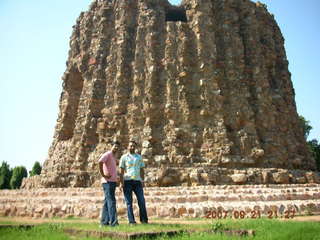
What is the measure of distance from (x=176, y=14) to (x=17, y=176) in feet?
83.4

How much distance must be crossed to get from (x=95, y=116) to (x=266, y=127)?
8.47 m

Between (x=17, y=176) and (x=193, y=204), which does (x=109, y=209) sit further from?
(x=17, y=176)

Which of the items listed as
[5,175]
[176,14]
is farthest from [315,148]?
[5,175]

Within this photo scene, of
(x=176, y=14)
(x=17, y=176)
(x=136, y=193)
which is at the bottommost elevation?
(x=136, y=193)

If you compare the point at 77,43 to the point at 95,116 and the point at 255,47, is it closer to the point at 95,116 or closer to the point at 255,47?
the point at 95,116

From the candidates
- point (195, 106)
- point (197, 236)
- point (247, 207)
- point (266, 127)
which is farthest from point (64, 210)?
point (266, 127)

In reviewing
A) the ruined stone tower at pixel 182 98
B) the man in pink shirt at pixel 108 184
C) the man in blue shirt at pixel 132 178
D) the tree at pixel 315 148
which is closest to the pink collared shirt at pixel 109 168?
the man in pink shirt at pixel 108 184

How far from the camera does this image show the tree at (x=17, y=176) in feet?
116

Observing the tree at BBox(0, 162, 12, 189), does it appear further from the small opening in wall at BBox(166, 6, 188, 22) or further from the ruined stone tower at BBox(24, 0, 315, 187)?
the small opening in wall at BBox(166, 6, 188, 22)

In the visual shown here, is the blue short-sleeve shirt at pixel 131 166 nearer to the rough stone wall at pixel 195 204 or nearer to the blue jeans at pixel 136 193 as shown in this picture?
the blue jeans at pixel 136 193

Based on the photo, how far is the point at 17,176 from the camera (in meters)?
35.9

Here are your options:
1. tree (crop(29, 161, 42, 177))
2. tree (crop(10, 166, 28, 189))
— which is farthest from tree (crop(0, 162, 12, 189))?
tree (crop(29, 161, 42, 177))

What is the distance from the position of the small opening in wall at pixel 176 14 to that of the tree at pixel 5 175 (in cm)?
2622

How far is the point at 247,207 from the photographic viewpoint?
27.0 ft
